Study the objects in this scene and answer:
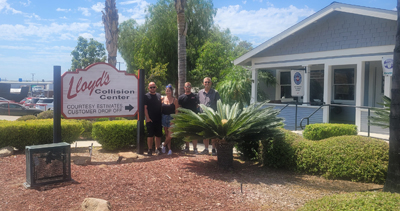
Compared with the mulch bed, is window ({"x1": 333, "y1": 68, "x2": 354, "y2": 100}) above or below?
above

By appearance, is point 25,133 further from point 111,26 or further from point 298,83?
point 298,83

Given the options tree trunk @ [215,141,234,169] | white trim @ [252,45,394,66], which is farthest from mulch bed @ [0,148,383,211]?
white trim @ [252,45,394,66]

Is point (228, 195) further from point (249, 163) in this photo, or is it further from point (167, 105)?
point (167, 105)

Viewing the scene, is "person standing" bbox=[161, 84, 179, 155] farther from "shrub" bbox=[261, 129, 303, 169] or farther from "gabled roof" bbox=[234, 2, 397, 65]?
"gabled roof" bbox=[234, 2, 397, 65]

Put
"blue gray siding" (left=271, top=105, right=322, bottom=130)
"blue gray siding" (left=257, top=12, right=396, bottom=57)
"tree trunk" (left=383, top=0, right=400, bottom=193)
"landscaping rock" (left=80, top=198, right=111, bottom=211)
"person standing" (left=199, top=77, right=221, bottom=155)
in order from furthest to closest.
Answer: "blue gray siding" (left=271, top=105, right=322, bottom=130)
"blue gray siding" (left=257, top=12, right=396, bottom=57)
"person standing" (left=199, top=77, right=221, bottom=155)
"tree trunk" (left=383, top=0, right=400, bottom=193)
"landscaping rock" (left=80, top=198, right=111, bottom=211)

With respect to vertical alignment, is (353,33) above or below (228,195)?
above

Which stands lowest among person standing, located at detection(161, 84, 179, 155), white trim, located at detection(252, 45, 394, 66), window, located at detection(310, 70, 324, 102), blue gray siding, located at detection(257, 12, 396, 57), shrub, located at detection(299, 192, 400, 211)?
shrub, located at detection(299, 192, 400, 211)

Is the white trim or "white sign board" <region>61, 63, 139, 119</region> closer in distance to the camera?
"white sign board" <region>61, 63, 139, 119</region>

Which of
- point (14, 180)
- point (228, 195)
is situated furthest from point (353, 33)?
point (14, 180)

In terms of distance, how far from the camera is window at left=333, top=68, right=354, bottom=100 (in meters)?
13.0

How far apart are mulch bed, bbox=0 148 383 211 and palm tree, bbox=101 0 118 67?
919 cm

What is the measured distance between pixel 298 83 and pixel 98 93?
26.0 feet

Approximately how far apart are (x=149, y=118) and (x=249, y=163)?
2.43m

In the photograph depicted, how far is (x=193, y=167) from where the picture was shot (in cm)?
595
